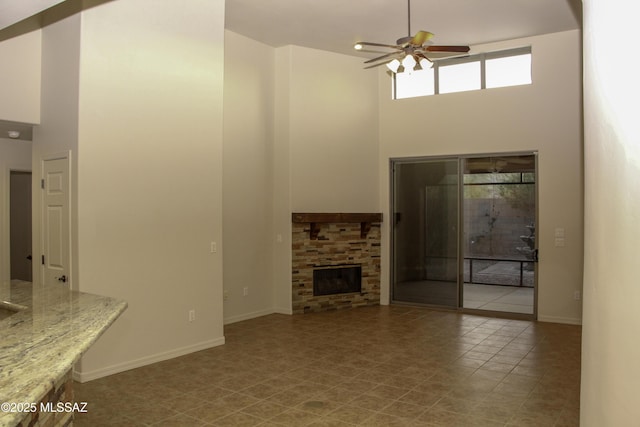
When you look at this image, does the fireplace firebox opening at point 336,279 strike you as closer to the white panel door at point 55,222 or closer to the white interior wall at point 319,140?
the white interior wall at point 319,140

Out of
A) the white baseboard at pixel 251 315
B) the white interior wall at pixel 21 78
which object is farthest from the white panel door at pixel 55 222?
the white baseboard at pixel 251 315

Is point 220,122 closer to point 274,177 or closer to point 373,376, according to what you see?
point 274,177

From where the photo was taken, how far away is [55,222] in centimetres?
487

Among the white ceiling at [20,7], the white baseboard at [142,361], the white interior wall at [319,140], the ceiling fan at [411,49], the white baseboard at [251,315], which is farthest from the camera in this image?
the white interior wall at [319,140]

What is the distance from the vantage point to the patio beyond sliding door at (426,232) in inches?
310

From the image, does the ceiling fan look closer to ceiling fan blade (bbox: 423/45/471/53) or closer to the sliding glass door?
ceiling fan blade (bbox: 423/45/471/53)

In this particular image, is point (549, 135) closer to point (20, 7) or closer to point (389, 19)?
point (389, 19)

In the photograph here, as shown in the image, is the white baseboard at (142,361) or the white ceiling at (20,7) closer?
the white ceiling at (20,7)

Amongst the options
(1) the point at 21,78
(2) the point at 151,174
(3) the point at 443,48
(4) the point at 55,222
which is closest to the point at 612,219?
(3) the point at 443,48

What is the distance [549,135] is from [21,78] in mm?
6617

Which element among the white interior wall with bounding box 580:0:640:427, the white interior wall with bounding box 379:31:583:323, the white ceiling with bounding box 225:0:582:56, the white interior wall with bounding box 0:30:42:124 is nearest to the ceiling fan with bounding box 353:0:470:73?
the white ceiling with bounding box 225:0:582:56

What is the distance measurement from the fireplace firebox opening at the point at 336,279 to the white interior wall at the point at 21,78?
172 inches

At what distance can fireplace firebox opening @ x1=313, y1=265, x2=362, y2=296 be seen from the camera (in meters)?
7.78

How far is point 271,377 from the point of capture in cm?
471
